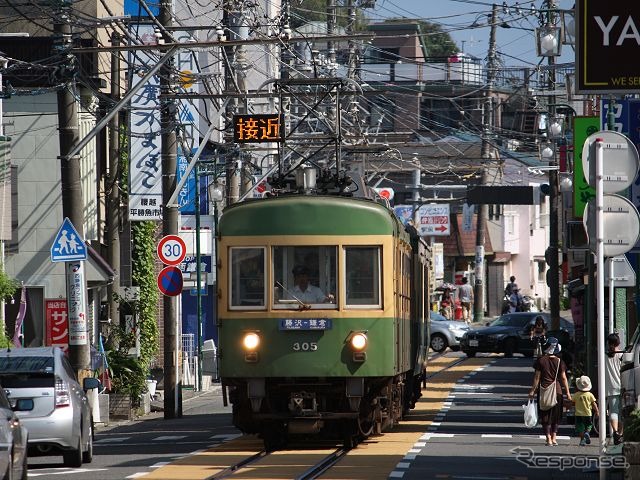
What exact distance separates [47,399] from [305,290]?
3789mm

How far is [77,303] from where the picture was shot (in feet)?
76.8

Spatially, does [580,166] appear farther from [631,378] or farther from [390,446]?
[631,378]

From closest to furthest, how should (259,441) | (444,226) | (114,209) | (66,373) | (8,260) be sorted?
1. (66,373)
2. (259,441)
3. (114,209)
4. (8,260)
5. (444,226)

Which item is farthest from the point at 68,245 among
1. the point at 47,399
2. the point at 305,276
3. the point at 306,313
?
the point at 47,399

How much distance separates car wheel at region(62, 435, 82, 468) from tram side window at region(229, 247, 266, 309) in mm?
2945

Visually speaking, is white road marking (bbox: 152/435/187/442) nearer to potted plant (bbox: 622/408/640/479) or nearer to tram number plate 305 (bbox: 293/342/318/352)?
tram number plate 305 (bbox: 293/342/318/352)

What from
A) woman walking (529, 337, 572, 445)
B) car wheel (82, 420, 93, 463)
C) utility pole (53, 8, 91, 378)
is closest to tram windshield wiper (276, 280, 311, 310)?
car wheel (82, 420, 93, 463)

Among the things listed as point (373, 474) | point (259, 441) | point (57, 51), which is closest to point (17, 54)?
point (57, 51)

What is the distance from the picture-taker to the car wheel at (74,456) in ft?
59.2

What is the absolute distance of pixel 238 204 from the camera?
2023cm

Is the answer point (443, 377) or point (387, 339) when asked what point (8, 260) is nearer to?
point (443, 377)

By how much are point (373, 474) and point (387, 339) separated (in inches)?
140

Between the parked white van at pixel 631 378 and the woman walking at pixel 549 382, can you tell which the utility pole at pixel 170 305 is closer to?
the woman walking at pixel 549 382

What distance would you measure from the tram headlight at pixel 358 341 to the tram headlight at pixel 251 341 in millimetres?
1192
